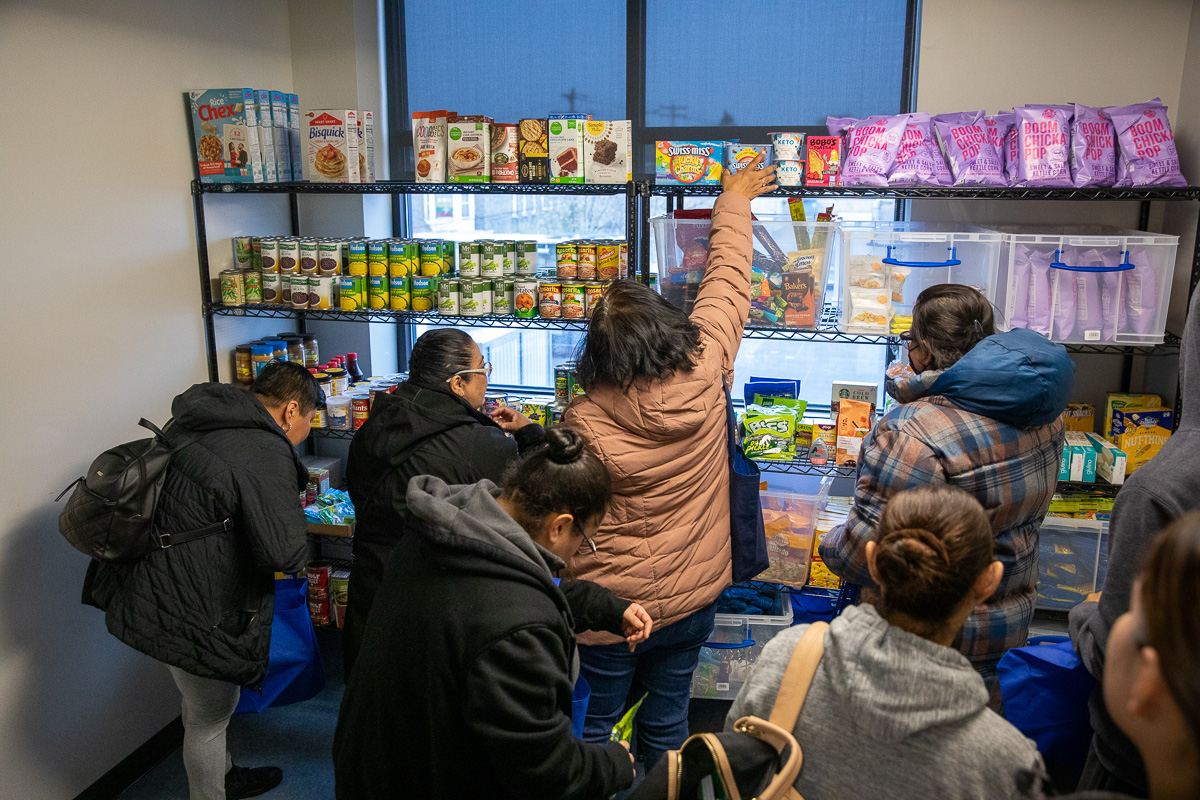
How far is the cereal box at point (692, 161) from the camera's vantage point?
308cm

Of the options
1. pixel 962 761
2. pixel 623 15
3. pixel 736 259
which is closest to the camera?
pixel 962 761

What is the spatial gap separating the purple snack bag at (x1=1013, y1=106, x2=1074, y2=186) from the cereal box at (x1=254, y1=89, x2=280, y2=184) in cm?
272

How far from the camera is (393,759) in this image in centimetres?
167

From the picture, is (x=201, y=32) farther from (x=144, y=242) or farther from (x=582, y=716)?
(x=582, y=716)

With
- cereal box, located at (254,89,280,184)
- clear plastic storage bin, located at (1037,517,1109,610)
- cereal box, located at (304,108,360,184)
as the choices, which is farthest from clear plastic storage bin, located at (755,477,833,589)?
cereal box, located at (254,89,280,184)

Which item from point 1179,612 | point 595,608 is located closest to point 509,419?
point 595,608

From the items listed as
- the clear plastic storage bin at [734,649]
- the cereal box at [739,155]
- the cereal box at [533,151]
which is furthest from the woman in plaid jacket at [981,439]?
the cereal box at [533,151]

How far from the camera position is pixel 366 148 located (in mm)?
3492

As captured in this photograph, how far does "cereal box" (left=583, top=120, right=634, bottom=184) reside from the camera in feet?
10.4

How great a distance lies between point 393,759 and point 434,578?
359 millimetres

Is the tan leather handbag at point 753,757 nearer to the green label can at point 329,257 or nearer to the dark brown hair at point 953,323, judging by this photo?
the dark brown hair at point 953,323

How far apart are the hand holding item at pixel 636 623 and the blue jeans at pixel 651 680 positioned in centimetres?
32

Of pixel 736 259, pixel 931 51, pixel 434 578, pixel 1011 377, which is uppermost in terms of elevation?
pixel 931 51

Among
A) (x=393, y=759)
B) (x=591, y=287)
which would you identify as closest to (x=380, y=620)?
(x=393, y=759)
